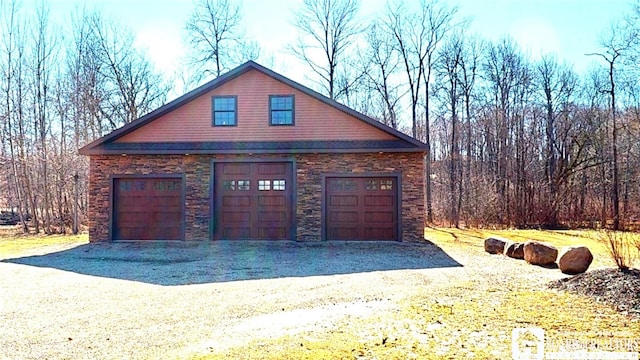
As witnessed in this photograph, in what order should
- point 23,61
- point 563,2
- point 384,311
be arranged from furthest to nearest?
point 23,61
point 563,2
point 384,311

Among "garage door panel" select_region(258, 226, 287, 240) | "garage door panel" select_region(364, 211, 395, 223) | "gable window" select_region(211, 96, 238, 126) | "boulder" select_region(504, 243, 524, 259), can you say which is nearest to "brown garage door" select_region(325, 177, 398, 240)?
"garage door panel" select_region(364, 211, 395, 223)

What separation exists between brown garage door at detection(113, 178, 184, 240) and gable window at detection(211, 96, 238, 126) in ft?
7.85

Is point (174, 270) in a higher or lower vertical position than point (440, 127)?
lower

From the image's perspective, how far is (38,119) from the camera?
2389 centimetres

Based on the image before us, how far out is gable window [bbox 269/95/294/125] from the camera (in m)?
15.4

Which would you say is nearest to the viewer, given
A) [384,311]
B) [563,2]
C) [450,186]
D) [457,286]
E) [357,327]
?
[357,327]

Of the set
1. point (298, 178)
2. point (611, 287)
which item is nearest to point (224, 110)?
point (298, 178)

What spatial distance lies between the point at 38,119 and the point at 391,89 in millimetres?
19773

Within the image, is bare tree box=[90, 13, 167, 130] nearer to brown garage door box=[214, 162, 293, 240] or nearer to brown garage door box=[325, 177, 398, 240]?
brown garage door box=[214, 162, 293, 240]

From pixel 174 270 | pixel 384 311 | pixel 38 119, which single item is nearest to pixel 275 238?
pixel 174 270

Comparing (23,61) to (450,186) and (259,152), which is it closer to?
(259,152)

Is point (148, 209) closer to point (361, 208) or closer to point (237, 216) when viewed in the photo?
point (237, 216)

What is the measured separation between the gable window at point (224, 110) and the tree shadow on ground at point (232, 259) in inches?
160

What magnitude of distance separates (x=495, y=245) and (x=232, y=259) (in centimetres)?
713
